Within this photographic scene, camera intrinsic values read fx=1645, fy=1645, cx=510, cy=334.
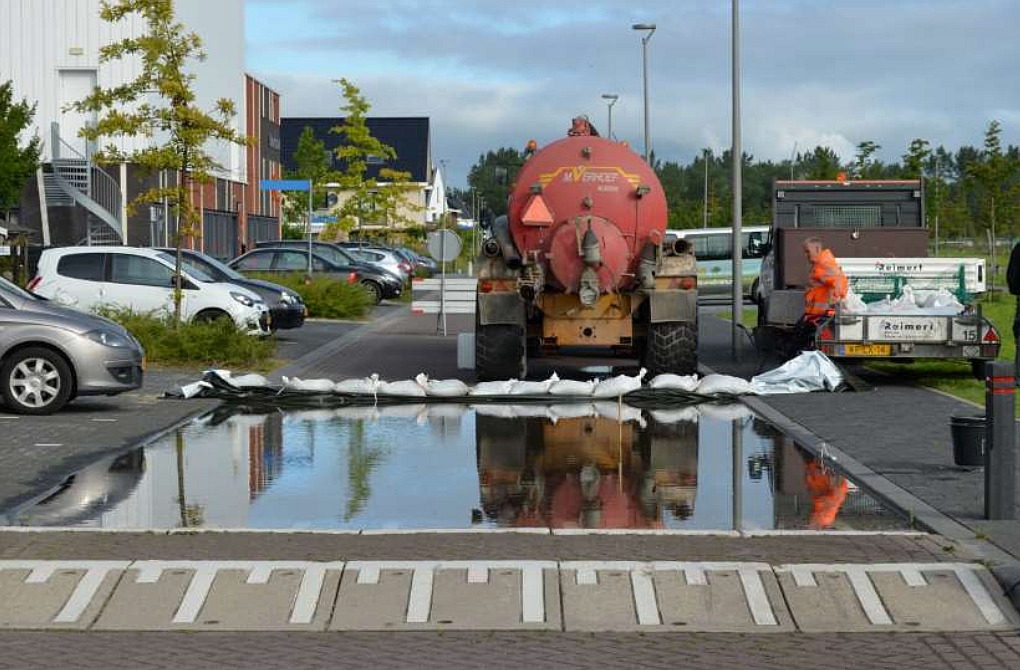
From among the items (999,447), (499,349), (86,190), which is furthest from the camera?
(86,190)

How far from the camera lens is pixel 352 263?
46.4 m

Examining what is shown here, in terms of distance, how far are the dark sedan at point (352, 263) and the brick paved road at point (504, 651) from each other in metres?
35.3

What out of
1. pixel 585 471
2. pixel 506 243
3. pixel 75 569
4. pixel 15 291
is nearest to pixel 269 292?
pixel 506 243

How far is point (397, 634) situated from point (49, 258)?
19324mm

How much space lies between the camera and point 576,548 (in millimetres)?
8695

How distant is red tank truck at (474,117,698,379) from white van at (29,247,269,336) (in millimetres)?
5812

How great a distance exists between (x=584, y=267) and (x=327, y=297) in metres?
19.1

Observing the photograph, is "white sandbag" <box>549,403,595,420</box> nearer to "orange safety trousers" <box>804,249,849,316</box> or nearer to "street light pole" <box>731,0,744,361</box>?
"orange safety trousers" <box>804,249,849,316</box>

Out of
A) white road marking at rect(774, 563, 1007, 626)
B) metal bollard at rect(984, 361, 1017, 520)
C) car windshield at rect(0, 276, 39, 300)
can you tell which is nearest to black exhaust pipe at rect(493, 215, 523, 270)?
car windshield at rect(0, 276, 39, 300)

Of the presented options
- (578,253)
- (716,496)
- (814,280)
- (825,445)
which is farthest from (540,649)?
(814,280)

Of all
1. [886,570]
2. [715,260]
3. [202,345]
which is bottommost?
[886,570]

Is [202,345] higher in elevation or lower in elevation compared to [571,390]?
higher

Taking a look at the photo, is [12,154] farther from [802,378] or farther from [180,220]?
[802,378]

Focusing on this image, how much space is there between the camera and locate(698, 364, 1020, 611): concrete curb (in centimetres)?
795
